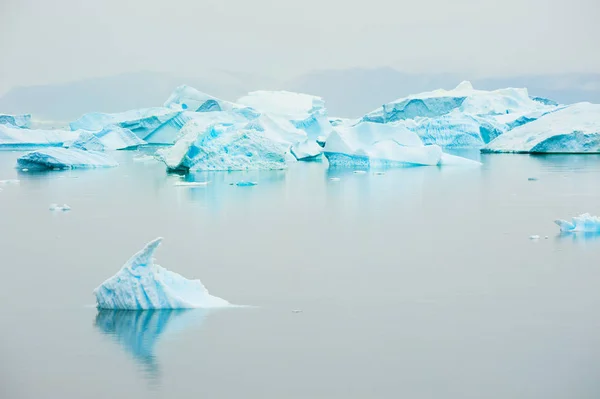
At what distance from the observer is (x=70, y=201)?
11.2m

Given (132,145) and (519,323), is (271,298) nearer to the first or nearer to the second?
(519,323)

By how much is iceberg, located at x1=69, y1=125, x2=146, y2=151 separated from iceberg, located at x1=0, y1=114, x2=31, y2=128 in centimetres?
592

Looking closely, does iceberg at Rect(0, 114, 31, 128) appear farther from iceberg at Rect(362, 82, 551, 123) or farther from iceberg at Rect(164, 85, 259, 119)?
iceberg at Rect(362, 82, 551, 123)

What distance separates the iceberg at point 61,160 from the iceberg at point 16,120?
14949mm

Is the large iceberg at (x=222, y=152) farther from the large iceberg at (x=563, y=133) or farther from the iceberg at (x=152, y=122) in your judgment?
the iceberg at (x=152, y=122)

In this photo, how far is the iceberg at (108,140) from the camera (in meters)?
24.9

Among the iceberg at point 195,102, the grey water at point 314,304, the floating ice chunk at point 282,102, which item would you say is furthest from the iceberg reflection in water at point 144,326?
the iceberg at point 195,102

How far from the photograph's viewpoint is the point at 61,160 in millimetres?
17719

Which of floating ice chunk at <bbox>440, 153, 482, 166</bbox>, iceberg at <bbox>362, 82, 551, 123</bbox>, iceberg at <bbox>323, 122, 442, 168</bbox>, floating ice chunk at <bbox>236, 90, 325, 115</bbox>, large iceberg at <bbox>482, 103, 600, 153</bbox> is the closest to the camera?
iceberg at <bbox>323, 122, 442, 168</bbox>

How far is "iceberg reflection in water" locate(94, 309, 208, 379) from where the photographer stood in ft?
13.7

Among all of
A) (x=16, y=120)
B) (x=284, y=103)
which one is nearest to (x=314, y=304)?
(x=284, y=103)

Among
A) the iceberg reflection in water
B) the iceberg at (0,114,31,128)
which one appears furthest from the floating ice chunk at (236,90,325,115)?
the iceberg reflection in water

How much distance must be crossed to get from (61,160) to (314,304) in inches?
536

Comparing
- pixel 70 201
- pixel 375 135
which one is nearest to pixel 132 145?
pixel 375 135
